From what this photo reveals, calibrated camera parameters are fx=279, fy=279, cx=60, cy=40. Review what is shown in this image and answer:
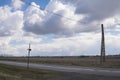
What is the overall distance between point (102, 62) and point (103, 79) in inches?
1117

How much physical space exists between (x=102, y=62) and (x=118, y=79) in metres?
28.2

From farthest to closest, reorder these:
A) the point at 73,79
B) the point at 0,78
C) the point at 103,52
A: 1. the point at 103,52
2. the point at 73,79
3. the point at 0,78

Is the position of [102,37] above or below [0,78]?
above

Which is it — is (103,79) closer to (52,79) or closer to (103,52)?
(52,79)

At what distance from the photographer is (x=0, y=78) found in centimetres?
2239

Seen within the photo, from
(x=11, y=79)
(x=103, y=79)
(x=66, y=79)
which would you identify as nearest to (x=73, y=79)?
(x=66, y=79)

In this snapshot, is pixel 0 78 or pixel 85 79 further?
pixel 85 79

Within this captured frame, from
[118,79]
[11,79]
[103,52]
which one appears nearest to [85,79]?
[118,79]

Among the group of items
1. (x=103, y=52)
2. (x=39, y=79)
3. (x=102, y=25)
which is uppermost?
(x=102, y=25)

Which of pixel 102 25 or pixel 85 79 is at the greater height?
pixel 102 25

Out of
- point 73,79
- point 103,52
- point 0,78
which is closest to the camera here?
point 0,78

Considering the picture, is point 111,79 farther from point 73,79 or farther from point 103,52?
point 103,52

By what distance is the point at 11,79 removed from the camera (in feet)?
74.4

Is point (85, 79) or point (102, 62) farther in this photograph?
point (102, 62)
